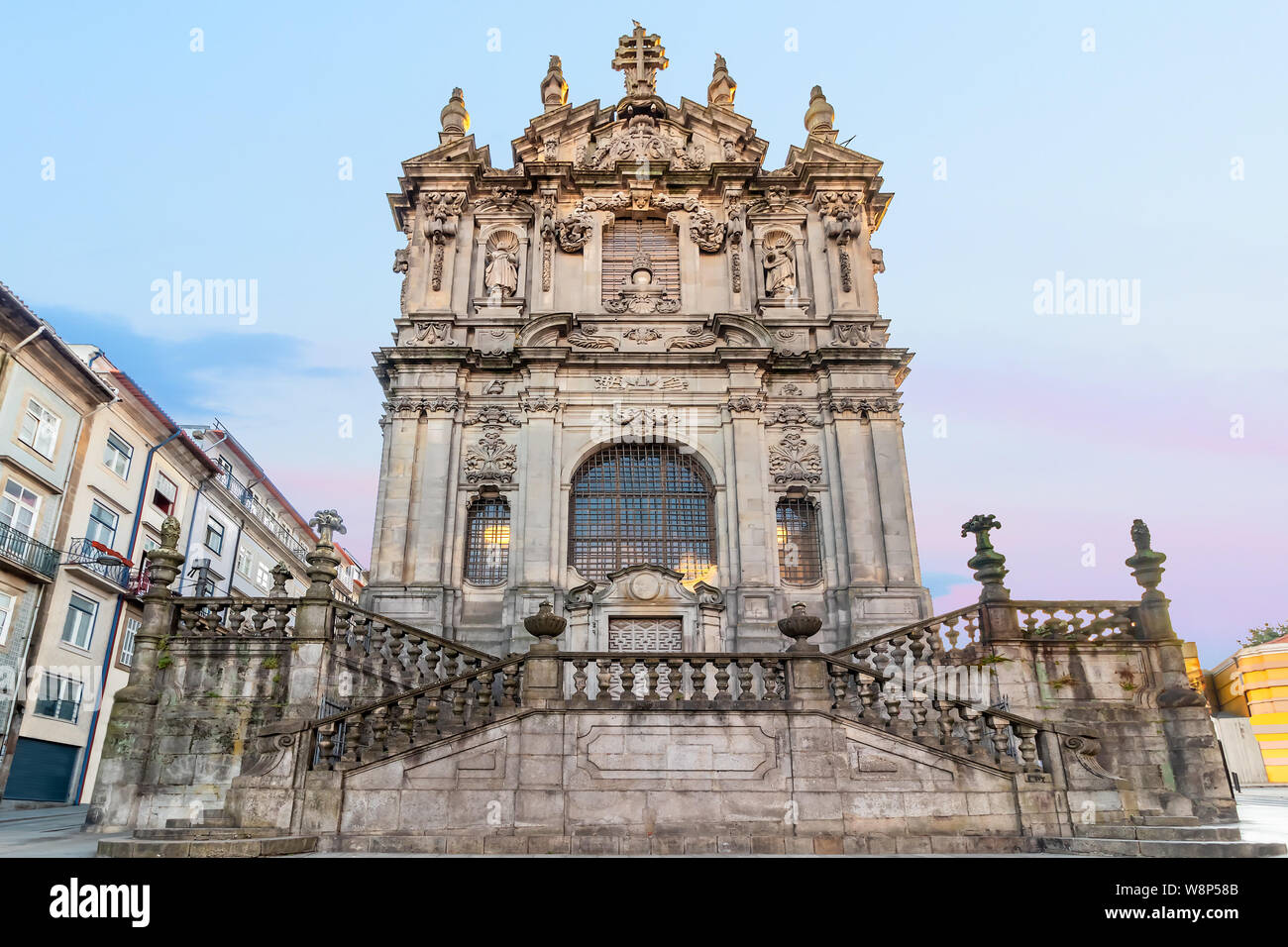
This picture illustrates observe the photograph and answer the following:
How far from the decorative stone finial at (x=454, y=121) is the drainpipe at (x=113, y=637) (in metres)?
16.4

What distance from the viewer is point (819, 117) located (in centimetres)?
2616

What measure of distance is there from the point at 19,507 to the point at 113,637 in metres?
6.45

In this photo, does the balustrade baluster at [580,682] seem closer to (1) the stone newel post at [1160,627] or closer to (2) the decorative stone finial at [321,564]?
(2) the decorative stone finial at [321,564]

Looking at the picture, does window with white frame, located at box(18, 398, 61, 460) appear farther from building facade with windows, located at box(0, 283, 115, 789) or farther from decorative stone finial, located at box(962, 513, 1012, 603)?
decorative stone finial, located at box(962, 513, 1012, 603)

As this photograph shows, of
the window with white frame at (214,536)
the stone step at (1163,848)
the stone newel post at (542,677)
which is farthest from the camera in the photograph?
the window with white frame at (214,536)

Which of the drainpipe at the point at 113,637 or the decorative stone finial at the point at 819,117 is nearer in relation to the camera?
the decorative stone finial at the point at 819,117

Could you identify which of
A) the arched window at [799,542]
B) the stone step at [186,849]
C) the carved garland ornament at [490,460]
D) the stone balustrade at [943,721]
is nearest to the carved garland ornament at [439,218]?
the carved garland ornament at [490,460]

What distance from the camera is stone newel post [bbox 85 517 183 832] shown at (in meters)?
14.3

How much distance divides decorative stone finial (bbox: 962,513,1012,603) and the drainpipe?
28751 mm

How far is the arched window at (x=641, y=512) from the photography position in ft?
67.7

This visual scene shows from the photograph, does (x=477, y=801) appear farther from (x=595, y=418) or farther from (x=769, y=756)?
(x=595, y=418)

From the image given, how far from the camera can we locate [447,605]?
19.6m

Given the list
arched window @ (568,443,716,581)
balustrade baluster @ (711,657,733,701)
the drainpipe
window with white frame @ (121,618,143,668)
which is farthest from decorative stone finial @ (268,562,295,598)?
window with white frame @ (121,618,143,668)
